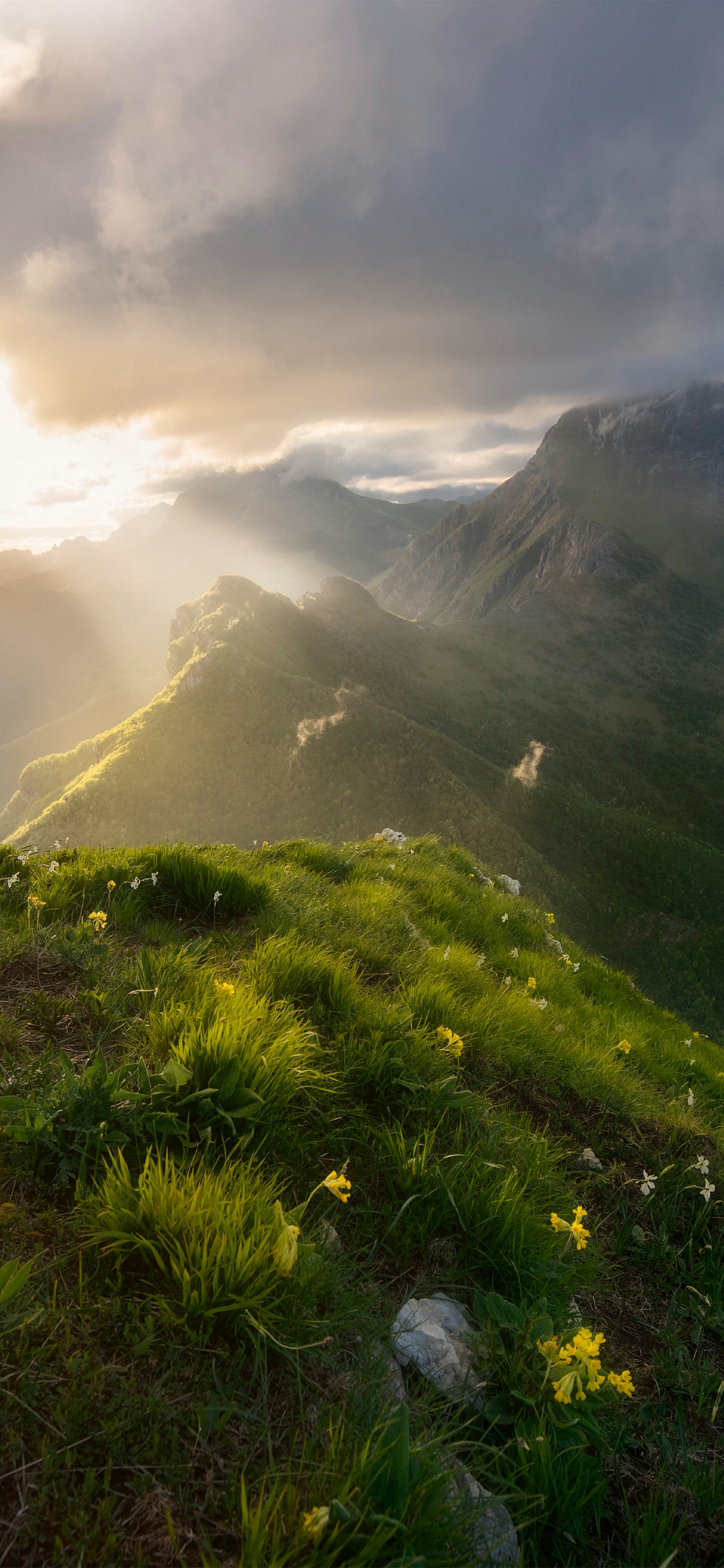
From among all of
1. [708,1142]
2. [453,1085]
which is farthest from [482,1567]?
[708,1142]

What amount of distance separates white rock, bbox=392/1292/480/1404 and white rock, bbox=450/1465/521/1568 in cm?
22

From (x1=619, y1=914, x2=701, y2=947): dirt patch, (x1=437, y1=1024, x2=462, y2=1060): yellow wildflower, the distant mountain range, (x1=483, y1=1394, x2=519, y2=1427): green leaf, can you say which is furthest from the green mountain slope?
(x1=483, y1=1394, x2=519, y2=1427): green leaf

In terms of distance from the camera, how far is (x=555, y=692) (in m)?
193

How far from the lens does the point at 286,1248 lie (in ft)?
6.34

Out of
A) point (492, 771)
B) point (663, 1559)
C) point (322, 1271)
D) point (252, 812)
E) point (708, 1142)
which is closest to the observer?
point (663, 1559)

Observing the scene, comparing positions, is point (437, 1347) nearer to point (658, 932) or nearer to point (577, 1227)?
point (577, 1227)

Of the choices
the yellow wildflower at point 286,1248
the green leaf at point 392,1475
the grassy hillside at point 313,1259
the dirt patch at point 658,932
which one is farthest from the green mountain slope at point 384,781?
the green leaf at point 392,1475

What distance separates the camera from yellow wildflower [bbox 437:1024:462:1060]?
365cm

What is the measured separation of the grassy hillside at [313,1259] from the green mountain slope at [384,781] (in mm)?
79533

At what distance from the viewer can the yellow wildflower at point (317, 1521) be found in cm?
135

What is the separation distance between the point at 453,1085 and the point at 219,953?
5.86ft

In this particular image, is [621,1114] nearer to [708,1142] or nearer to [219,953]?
[708,1142]

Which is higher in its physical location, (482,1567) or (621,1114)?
(482,1567)

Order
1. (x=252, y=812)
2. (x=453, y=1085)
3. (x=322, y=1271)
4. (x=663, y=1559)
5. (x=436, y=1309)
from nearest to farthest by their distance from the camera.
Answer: (x=663, y=1559) < (x=322, y=1271) < (x=436, y=1309) < (x=453, y=1085) < (x=252, y=812)
